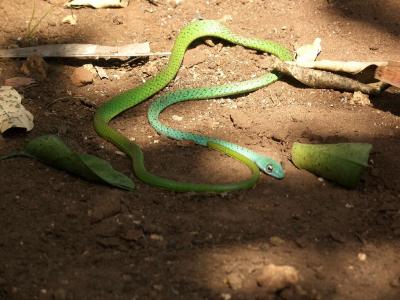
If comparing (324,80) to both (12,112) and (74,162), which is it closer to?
(74,162)

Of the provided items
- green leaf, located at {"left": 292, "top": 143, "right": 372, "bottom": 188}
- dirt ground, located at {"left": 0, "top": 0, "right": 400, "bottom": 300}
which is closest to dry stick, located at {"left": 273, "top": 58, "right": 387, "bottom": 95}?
dirt ground, located at {"left": 0, "top": 0, "right": 400, "bottom": 300}

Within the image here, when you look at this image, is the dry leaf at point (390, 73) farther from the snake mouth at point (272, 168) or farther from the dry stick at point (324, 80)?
the snake mouth at point (272, 168)

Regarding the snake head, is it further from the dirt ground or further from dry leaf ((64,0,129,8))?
dry leaf ((64,0,129,8))

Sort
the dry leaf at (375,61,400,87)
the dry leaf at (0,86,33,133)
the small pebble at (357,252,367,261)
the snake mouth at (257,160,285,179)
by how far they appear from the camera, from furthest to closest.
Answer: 1. the dry leaf at (375,61,400,87)
2. the dry leaf at (0,86,33,133)
3. the snake mouth at (257,160,285,179)
4. the small pebble at (357,252,367,261)

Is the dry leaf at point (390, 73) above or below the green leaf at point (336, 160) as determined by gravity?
above

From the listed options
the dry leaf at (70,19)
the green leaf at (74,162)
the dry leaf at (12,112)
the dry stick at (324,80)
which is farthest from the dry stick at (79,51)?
the green leaf at (74,162)

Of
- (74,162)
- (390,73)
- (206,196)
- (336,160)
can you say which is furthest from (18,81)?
(390,73)

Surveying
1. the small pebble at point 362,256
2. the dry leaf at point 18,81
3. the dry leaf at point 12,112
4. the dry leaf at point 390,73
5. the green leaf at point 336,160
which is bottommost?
the dry leaf at point 18,81

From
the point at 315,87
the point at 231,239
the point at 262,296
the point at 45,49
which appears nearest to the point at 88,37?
the point at 45,49

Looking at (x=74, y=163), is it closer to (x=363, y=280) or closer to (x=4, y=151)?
(x=4, y=151)
